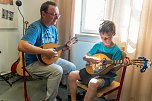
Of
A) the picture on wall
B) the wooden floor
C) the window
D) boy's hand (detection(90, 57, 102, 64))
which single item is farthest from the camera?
the picture on wall

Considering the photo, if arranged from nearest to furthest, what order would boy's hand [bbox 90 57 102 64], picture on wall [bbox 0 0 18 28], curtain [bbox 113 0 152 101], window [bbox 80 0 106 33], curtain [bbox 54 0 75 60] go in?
1. boy's hand [bbox 90 57 102 64]
2. curtain [bbox 113 0 152 101]
3. curtain [bbox 54 0 75 60]
4. window [bbox 80 0 106 33]
5. picture on wall [bbox 0 0 18 28]

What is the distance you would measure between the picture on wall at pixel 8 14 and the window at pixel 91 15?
46.1 inches

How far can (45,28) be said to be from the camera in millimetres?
2047

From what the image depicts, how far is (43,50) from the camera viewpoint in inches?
71.5

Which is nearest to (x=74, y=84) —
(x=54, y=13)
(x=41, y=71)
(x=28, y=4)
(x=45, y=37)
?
(x=41, y=71)

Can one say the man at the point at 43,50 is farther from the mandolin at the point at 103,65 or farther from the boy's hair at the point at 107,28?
the boy's hair at the point at 107,28

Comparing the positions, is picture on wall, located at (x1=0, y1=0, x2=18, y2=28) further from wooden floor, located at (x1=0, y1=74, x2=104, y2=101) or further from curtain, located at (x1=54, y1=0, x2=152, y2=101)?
curtain, located at (x1=54, y1=0, x2=152, y2=101)

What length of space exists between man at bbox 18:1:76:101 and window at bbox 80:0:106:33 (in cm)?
73

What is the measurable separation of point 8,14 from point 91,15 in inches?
53.2

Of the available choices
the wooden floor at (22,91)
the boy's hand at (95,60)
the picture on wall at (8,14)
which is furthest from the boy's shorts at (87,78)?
the picture on wall at (8,14)

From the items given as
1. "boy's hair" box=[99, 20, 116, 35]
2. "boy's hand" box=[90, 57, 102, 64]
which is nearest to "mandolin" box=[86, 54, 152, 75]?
"boy's hand" box=[90, 57, 102, 64]

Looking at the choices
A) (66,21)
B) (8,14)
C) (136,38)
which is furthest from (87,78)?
(8,14)

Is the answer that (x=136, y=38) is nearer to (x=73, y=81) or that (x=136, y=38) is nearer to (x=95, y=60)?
(x=95, y=60)

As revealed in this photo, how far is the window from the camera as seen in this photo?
259cm
